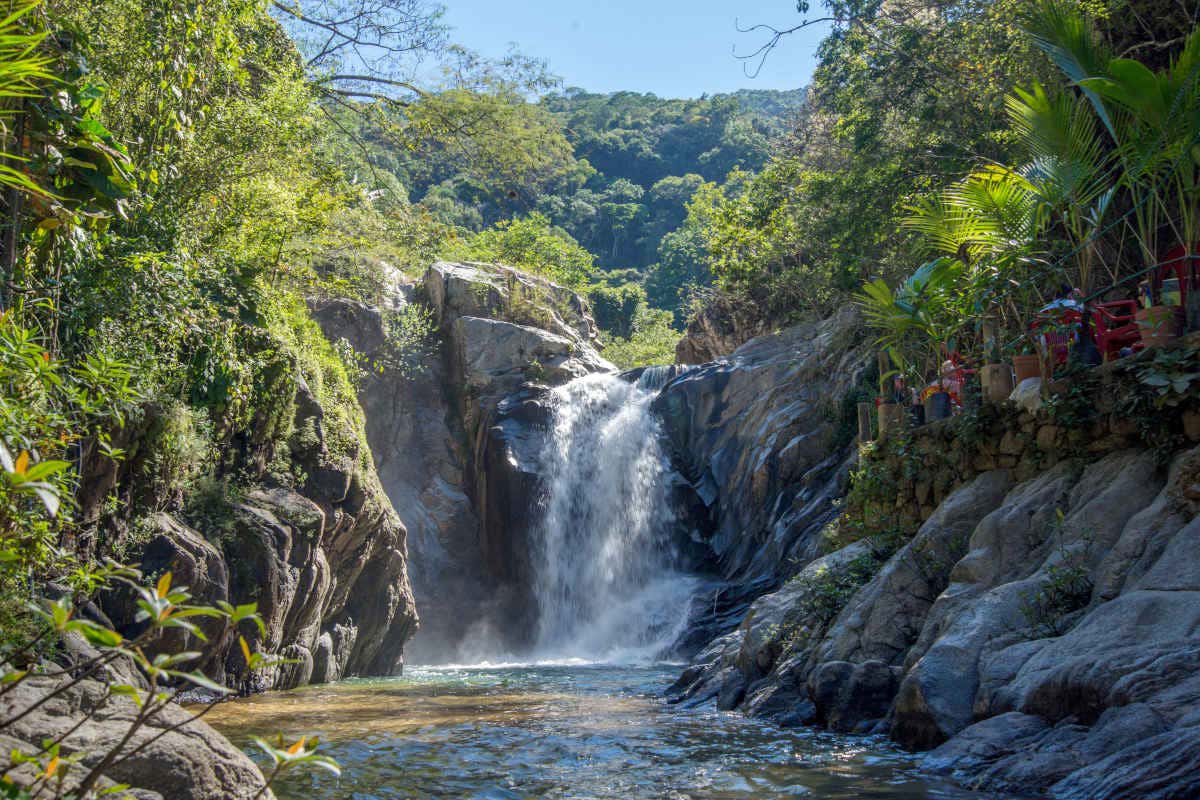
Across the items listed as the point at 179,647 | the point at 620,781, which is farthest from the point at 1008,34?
the point at 179,647

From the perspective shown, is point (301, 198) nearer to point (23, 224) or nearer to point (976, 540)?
point (23, 224)

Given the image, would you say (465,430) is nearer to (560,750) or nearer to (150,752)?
(560,750)

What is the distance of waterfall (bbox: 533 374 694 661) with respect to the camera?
18375 mm

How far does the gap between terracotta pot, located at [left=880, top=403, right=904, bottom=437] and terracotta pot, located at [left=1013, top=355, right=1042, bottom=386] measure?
8.49 ft

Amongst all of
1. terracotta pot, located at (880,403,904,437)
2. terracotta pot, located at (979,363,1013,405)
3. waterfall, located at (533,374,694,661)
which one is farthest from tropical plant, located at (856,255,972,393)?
waterfall, located at (533,374,694,661)

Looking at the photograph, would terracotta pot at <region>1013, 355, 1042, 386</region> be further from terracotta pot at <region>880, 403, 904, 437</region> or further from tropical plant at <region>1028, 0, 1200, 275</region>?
terracotta pot at <region>880, 403, 904, 437</region>

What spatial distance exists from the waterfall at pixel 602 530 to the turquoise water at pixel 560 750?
7621 mm

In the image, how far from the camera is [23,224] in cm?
588

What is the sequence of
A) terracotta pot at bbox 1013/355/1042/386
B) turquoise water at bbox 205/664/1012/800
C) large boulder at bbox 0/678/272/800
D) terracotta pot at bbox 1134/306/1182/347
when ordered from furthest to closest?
terracotta pot at bbox 1013/355/1042/386
terracotta pot at bbox 1134/306/1182/347
turquoise water at bbox 205/664/1012/800
large boulder at bbox 0/678/272/800

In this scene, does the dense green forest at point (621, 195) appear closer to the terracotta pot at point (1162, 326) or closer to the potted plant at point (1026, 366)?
the potted plant at point (1026, 366)

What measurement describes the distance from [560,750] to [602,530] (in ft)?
42.8

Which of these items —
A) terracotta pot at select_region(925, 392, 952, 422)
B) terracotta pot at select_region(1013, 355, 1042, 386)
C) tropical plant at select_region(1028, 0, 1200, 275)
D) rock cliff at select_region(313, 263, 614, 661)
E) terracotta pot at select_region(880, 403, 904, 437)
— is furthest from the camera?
rock cliff at select_region(313, 263, 614, 661)

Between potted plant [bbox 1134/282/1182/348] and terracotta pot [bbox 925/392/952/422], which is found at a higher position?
potted plant [bbox 1134/282/1182/348]

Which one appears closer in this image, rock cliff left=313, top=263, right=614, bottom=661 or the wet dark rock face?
the wet dark rock face
